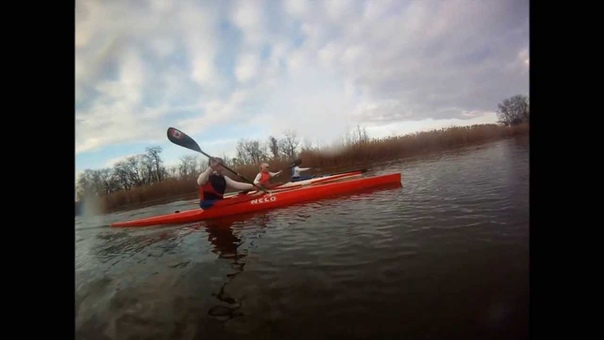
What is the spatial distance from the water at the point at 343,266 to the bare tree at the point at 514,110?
13cm

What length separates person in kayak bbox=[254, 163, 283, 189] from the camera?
188cm

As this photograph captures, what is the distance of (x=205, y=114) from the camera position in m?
1.81

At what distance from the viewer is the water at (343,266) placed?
1506 mm

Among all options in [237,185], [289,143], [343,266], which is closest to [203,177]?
[237,185]

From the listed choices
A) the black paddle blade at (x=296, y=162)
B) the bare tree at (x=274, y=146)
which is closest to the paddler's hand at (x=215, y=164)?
the bare tree at (x=274, y=146)

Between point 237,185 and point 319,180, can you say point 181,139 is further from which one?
point 319,180

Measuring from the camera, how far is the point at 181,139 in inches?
70.4

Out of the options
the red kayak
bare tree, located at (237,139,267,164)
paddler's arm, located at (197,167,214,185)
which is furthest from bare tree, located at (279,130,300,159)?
paddler's arm, located at (197,167,214,185)

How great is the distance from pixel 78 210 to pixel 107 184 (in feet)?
0.78

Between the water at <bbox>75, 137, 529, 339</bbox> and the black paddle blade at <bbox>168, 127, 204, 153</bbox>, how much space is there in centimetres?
38

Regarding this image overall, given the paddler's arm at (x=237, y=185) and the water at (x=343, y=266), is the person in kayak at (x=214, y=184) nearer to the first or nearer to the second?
the paddler's arm at (x=237, y=185)

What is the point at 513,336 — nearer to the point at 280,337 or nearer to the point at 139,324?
the point at 280,337
